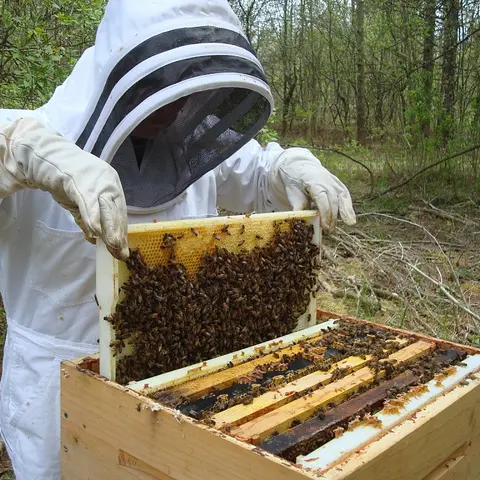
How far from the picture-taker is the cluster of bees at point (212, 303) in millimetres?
1644

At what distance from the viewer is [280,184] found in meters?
2.74

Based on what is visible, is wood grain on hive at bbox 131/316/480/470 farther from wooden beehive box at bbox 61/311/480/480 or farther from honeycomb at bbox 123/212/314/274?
honeycomb at bbox 123/212/314/274

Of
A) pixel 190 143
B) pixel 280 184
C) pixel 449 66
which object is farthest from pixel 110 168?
pixel 449 66

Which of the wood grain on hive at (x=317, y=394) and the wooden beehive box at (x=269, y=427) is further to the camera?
the wood grain on hive at (x=317, y=394)

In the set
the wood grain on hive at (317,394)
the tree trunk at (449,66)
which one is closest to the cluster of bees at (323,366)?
the wood grain on hive at (317,394)

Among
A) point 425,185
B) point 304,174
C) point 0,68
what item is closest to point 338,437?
point 304,174

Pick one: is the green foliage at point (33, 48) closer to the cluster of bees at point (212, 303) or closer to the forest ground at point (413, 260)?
the forest ground at point (413, 260)

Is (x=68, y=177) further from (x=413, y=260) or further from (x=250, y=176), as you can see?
(x=413, y=260)

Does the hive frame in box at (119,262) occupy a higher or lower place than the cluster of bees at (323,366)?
higher

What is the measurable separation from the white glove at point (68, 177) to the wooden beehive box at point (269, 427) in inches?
17.3

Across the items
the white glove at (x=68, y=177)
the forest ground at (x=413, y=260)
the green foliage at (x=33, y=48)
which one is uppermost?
the green foliage at (x=33, y=48)

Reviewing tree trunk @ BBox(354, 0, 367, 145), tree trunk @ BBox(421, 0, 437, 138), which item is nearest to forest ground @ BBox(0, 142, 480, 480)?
tree trunk @ BBox(421, 0, 437, 138)

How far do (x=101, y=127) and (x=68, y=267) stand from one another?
0.62 m

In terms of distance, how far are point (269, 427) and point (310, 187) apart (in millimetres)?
1324
